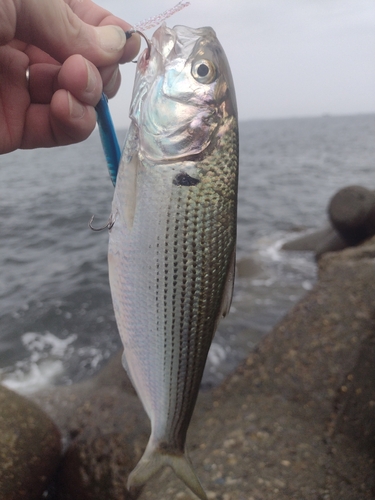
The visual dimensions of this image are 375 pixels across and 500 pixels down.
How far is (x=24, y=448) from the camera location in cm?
322

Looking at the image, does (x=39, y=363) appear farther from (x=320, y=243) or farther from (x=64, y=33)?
(x=320, y=243)

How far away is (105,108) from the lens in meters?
1.91

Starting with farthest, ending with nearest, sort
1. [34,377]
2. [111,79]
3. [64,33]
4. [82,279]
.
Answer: [82,279]
[34,377]
[111,79]
[64,33]

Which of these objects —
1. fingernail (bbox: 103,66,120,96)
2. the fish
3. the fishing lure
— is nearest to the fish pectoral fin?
the fish

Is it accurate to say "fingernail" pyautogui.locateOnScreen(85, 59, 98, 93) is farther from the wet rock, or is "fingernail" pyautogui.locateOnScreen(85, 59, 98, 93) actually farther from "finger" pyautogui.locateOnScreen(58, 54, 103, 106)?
the wet rock

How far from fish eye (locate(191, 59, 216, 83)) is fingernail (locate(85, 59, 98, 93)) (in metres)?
0.49

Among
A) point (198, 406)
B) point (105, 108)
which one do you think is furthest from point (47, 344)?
point (105, 108)

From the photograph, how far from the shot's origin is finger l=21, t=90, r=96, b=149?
195 centimetres

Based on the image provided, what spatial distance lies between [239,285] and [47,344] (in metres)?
4.27

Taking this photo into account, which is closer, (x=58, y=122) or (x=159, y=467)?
(x=159, y=467)

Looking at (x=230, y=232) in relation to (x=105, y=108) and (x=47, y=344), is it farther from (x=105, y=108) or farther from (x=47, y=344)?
(x=47, y=344)

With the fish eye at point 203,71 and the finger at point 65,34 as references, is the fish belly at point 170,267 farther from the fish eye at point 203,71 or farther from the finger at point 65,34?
the finger at point 65,34

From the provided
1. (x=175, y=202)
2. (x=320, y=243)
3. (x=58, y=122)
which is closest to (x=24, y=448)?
(x=58, y=122)

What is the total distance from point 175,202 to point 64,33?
3.39 feet
